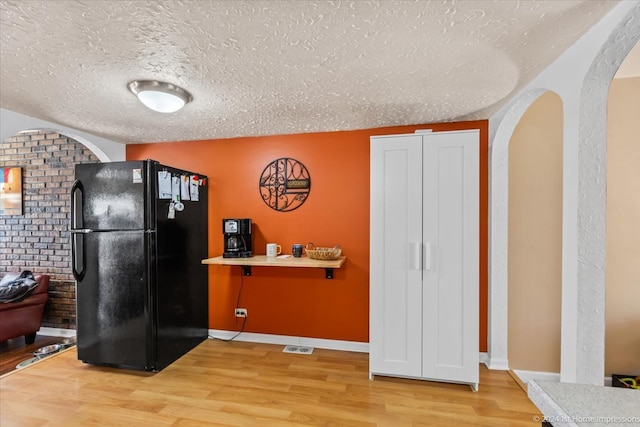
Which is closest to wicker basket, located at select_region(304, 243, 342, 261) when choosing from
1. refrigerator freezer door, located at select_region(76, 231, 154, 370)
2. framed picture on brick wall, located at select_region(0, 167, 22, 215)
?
refrigerator freezer door, located at select_region(76, 231, 154, 370)

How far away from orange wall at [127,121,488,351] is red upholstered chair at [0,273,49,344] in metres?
2.05

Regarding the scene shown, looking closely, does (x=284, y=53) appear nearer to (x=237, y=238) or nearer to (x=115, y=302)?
(x=237, y=238)

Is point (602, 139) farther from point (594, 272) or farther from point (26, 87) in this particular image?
point (26, 87)

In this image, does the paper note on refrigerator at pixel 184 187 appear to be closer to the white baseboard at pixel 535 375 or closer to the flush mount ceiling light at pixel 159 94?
the flush mount ceiling light at pixel 159 94

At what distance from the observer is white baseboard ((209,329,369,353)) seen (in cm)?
290

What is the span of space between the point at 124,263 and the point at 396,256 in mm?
2334

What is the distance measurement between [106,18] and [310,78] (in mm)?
1070

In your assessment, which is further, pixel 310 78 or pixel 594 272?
pixel 310 78

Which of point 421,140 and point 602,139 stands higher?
point 421,140

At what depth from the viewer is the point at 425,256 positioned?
7.36 feet

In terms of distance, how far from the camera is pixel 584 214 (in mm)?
1453

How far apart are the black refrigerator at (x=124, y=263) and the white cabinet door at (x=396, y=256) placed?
6.16 feet

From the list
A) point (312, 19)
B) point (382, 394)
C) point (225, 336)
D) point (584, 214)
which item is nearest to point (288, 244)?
point (225, 336)

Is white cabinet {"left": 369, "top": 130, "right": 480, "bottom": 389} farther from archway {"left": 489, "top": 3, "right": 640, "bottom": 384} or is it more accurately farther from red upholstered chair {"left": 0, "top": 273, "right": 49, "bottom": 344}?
red upholstered chair {"left": 0, "top": 273, "right": 49, "bottom": 344}
